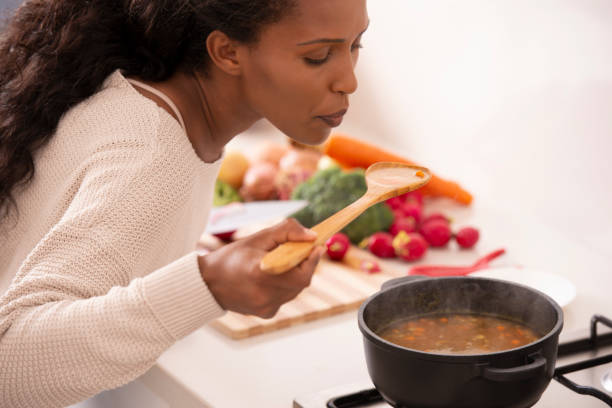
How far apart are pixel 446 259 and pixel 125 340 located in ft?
2.62

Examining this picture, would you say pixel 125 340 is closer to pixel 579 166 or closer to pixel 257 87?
pixel 257 87

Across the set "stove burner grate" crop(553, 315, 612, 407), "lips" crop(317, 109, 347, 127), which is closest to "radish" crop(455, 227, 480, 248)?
"stove burner grate" crop(553, 315, 612, 407)

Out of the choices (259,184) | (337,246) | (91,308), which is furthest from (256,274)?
(259,184)

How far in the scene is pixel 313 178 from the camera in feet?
5.30

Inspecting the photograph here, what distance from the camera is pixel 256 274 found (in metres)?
0.75

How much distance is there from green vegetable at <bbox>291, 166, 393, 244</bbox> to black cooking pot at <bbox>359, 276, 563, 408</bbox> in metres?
0.65

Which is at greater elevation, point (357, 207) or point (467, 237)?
point (357, 207)

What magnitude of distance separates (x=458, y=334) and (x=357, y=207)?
18 cm

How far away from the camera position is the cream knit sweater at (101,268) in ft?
2.57

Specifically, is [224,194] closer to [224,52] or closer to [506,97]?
[506,97]

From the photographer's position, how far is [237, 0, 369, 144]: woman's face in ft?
3.03

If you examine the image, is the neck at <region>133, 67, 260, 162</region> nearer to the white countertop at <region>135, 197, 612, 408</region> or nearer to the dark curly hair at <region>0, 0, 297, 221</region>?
the dark curly hair at <region>0, 0, 297, 221</region>

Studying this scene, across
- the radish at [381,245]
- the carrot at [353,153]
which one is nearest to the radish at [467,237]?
the radish at [381,245]

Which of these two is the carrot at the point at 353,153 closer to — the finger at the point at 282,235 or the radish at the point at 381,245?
the radish at the point at 381,245
